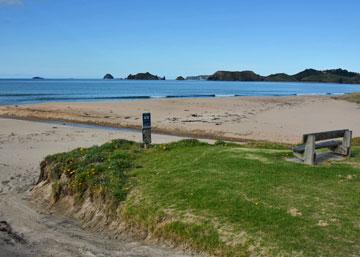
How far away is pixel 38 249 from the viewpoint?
25.5ft

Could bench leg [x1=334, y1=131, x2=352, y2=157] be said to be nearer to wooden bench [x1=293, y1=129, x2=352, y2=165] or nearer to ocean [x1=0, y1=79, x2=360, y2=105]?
wooden bench [x1=293, y1=129, x2=352, y2=165]

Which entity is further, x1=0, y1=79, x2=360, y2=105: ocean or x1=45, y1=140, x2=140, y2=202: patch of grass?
x1=0, y1=79, x2=360, y2=105: ocean

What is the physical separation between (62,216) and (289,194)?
4861 mm

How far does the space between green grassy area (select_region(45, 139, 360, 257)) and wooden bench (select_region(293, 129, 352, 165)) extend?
36 centimetres

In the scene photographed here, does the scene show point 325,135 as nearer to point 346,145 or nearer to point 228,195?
point 346,145

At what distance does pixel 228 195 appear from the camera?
8.63 m

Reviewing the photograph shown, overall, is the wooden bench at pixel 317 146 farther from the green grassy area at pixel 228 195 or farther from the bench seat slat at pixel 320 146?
the green grassy area at pixel 228 195

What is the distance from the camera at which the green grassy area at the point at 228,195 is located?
7074 mm

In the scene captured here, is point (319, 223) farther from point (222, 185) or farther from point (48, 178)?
point (48, 178)

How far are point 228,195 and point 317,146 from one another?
3509 millimetres

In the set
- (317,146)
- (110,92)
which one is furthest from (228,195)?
(110,92)

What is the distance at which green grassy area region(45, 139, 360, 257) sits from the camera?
707 cm

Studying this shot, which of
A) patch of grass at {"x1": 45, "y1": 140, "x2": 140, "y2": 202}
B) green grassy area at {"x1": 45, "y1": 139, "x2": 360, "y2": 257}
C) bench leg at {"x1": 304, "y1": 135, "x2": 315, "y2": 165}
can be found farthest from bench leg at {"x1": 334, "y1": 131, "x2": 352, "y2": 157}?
patch of grass at {"x1": 45, "y1": 140, "x2": 140, "y2": 202}

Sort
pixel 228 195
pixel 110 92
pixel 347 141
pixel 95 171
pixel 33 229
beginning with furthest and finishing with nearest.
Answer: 1. pixel 110 92
2. pixel 347 141
3. pixel 95 171
4. pixel 33 229
5. pixel 228 195
